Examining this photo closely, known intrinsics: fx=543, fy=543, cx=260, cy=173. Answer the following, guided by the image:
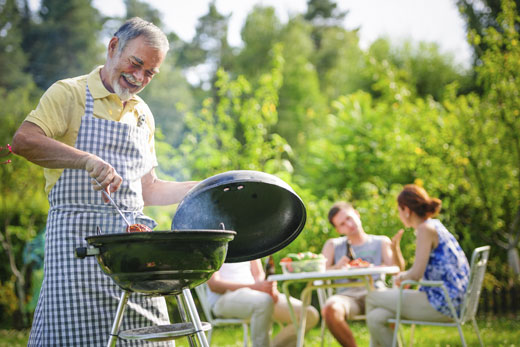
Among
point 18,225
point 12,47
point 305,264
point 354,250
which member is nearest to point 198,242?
point 305,264

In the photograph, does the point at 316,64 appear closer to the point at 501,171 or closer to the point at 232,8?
the point at 232,8

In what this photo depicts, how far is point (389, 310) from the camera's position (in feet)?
13.0

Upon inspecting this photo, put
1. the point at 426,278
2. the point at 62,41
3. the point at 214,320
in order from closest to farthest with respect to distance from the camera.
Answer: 1. the point at 426,278
2. the point at 214,320
3. the point at 62,41

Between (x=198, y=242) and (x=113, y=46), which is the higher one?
(x=113, y=46)

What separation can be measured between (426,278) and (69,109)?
→ 9.44 feet

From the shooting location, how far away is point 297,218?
2.34 metres

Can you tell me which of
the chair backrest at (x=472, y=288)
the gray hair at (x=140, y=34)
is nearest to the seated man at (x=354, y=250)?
the chair backrest at (x=472, y=288)

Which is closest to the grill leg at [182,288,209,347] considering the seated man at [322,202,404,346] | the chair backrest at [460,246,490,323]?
the chair backrest at [460,246,490,323]

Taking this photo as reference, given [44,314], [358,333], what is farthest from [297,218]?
[358,333]

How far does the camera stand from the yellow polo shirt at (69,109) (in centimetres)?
217

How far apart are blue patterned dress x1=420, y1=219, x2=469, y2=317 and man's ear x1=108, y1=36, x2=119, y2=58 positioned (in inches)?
106

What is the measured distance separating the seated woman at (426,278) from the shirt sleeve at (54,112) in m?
2.68

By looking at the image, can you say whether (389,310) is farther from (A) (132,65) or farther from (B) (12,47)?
(B) (12,47)

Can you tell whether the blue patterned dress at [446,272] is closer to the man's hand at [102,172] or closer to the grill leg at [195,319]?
the grill leg at [195,319]
